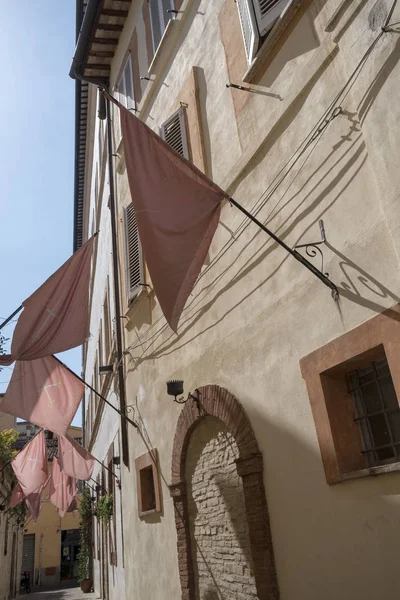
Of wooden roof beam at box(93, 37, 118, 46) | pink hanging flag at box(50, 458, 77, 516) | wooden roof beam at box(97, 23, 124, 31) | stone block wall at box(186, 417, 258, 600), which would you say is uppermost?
wooden roof beam at box(93, 37, 118, 46)

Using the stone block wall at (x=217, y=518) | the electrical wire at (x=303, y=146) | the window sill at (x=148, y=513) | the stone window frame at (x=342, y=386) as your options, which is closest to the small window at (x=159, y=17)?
the electrical wire at (x=303, y=146)

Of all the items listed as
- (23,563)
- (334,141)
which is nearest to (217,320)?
(334,141)

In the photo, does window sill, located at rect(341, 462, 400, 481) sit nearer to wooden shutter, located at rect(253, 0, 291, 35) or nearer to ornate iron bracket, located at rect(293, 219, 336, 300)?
ornate iron bracket, located at rect(293, 219, 336, 300)

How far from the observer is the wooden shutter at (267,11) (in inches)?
231

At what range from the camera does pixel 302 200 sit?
209 inches

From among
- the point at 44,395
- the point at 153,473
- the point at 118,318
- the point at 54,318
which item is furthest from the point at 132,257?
the point at 153,473

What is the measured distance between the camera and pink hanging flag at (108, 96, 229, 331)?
16.9 ft

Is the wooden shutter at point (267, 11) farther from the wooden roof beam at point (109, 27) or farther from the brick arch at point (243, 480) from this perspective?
the wooden roof beam at point (109, 27)

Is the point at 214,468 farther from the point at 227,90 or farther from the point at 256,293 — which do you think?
the point at 227,90

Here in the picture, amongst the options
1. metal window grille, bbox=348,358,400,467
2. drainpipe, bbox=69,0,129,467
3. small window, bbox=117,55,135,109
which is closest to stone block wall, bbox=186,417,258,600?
metal window grille, bbox=348,358,400,467

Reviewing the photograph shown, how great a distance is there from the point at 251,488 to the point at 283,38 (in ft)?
15.4

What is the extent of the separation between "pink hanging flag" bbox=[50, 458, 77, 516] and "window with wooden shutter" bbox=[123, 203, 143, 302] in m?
7.43

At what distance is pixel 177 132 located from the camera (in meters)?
8.37

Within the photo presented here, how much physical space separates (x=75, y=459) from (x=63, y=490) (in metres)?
3.37
